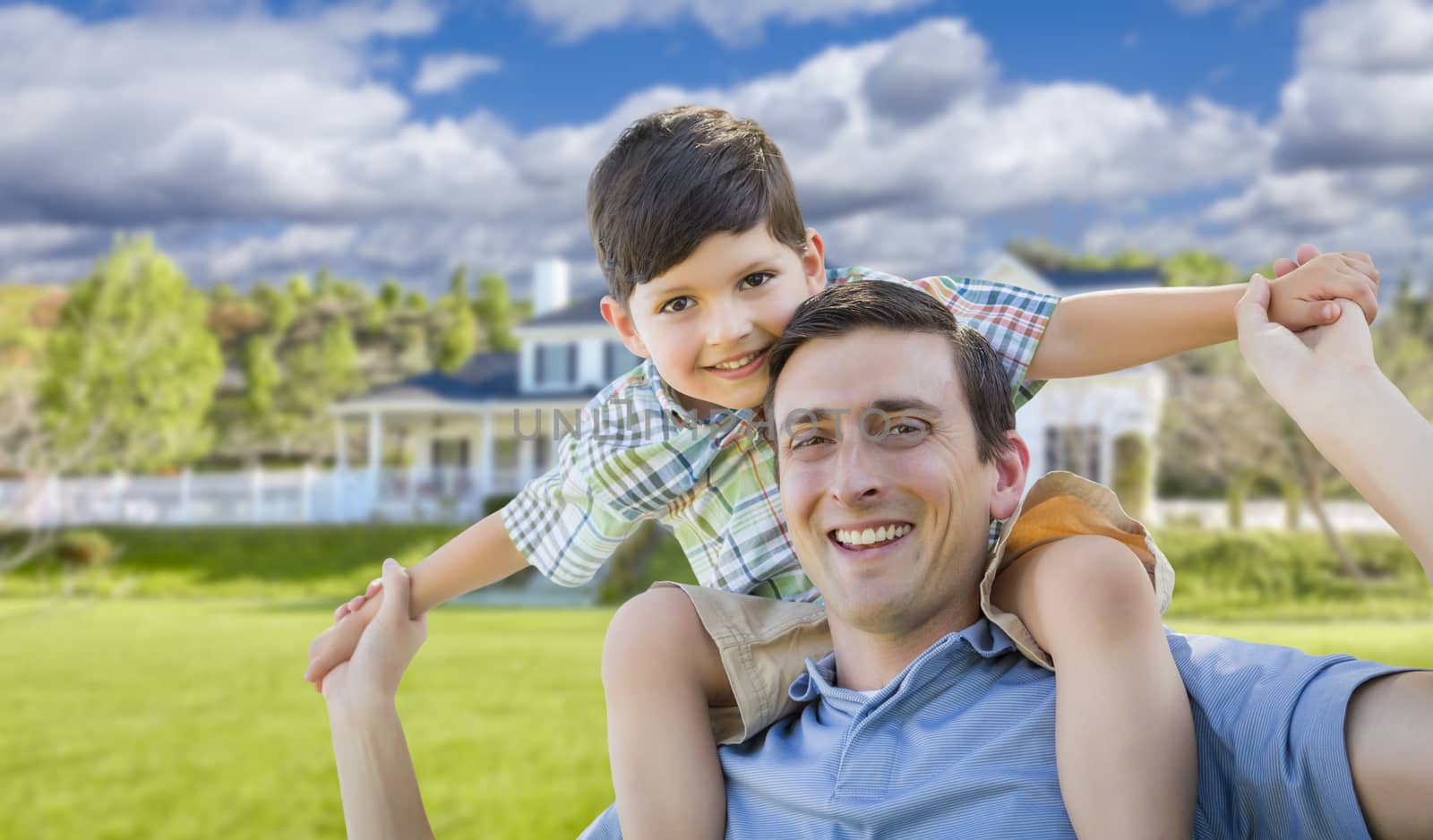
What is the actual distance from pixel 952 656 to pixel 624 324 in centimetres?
86

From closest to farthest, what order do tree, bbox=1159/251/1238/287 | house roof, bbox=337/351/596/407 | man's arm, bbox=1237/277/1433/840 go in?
man's arm, bbox=1237/277/1433/840
house roof, bbox=337/351/596/407
tree, bbox=1159/251/1238/287

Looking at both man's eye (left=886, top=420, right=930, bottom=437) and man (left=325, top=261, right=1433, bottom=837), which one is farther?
man's eye (left=886, top=420, right=930, bottom=437)

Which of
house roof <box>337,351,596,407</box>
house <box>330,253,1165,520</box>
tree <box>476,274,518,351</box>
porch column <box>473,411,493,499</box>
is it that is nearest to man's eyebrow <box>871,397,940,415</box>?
house <box>330,253,1165,520</box>

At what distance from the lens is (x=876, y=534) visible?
151 centimetres

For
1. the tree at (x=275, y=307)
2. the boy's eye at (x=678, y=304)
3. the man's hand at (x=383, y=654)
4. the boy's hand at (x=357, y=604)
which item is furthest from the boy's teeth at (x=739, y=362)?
the tree at (x=275, y=307)

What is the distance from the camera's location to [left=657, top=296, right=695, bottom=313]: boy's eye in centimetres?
181

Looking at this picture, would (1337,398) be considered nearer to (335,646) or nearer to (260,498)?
(335,646)

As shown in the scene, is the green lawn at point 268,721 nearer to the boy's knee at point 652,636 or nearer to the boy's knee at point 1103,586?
the boy's knee at point 652,636

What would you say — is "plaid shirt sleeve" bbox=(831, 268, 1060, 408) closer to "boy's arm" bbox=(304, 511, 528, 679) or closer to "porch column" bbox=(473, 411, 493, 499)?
"boy's arm" bbox=(304, 511, 528, 679)

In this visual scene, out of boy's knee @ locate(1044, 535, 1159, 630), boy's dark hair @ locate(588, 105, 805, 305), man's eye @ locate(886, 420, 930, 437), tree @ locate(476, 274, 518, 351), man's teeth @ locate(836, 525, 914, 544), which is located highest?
tree @ locate(476, 274, 518, 351)

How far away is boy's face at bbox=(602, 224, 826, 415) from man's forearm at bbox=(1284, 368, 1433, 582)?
736mm

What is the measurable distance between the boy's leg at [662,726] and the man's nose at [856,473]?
0.34 meters

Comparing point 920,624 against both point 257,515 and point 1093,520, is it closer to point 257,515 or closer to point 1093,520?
point 1093,520

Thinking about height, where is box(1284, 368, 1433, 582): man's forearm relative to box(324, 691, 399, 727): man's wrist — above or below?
above
